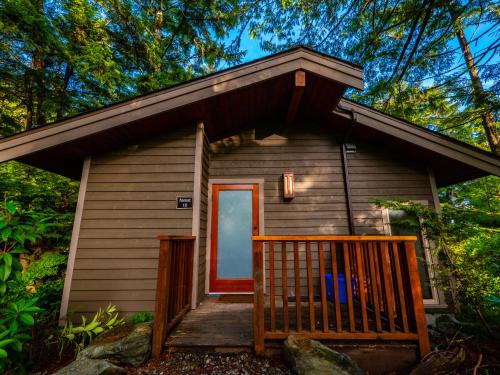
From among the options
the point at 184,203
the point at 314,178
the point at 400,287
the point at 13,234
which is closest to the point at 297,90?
the point at 314,178

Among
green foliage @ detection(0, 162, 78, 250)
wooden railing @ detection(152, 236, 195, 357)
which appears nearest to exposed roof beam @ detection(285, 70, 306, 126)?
wooden railing @ detection(152, 236, 195, 357)

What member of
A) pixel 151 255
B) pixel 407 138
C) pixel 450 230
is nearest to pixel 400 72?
pixel 407 138

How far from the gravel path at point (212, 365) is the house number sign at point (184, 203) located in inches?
70.5

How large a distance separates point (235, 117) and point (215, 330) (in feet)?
10.6

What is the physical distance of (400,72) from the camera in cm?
465

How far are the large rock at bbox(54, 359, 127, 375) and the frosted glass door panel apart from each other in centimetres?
209

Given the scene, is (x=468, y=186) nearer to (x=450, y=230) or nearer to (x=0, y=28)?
(x=450, y=230)

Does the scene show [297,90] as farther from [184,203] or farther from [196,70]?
[196,70]

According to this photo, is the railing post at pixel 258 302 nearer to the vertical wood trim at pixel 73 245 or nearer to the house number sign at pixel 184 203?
the house number sign at pixel 184 203

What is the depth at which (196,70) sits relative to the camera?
24.6 feet

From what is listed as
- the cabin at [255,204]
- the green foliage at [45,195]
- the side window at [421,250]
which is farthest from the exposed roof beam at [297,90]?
the green foliage at [45,195]

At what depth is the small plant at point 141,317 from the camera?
2723mm

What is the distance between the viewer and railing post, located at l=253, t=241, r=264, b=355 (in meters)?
2.01

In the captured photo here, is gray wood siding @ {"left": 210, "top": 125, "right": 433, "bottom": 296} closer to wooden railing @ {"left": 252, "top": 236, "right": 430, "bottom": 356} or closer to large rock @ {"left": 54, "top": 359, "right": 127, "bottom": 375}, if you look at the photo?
wooden railing @ {"left": 252, "top": 236, "right": 430, "bottom": 356}
